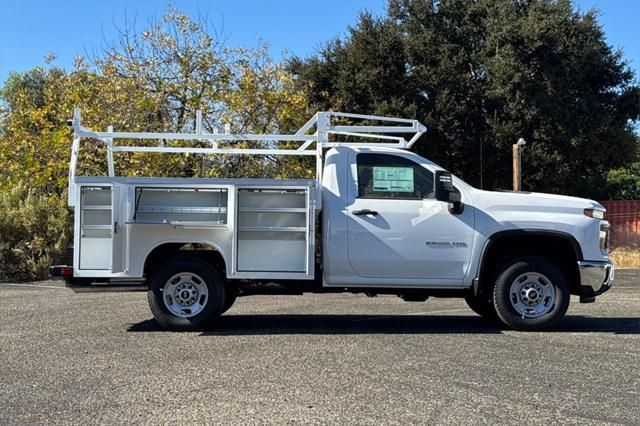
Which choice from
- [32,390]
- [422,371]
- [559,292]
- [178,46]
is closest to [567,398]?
[422,371]

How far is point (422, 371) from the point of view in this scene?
19.0 ft

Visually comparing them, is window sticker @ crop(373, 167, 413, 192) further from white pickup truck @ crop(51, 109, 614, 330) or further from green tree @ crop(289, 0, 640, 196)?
green tree @ crop(289, 0, 640, 196)

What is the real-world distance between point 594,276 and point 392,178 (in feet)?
8.82

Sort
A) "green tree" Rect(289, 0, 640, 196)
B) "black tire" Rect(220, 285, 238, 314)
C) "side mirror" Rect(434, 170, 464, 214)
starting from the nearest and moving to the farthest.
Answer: "side mirror" Rect(434, 170, 464, 214)
"black tire" Rect(220, 285, 238, 314)
"green tree" Rect(289, 0, 640, 196)

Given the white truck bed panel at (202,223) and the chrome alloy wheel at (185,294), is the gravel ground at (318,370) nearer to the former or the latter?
the chrome alloy wheel at (185,294)

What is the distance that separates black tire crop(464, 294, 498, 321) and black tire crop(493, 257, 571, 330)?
555mm

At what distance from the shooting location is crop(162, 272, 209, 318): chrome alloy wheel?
7754 millimetres

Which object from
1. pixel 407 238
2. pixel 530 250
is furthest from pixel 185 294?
pixel 530 250

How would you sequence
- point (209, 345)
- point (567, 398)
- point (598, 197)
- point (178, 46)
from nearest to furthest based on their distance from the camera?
point (567, 398) < point (209, 345) < point (178, 46) < point (598, 197)

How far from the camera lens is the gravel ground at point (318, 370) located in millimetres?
4652

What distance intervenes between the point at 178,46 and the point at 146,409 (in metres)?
17.2

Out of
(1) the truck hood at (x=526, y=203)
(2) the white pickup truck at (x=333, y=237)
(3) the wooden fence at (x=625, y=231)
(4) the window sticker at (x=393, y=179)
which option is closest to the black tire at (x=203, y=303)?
(2) the white pickup truck at (x=333, y=237)

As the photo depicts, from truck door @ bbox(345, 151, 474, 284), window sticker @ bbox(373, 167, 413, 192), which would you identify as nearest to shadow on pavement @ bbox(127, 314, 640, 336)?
truck door @ bbox(345, 151, 474, 284)

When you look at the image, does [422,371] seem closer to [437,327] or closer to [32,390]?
[437,327]
